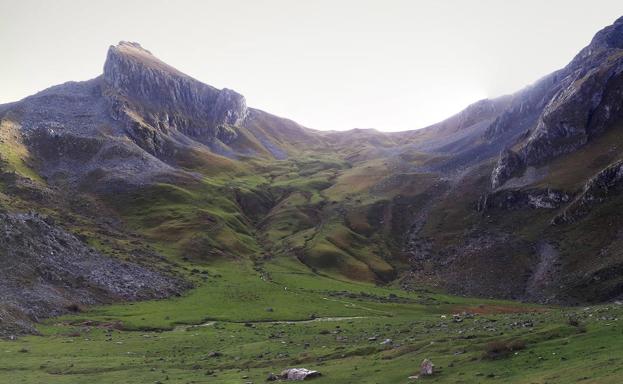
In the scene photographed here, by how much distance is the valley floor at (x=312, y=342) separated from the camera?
38094 mm

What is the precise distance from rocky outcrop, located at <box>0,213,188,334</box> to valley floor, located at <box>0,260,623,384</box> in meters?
5.46

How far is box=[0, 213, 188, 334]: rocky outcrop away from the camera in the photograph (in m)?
85.9

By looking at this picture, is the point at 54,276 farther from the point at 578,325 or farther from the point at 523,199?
the point at 523,199

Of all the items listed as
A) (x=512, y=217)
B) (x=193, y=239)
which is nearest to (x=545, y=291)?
(x=512, y=217)

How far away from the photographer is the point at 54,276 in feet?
322

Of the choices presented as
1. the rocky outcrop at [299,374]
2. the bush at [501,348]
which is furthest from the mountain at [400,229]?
the bush at [501,348]

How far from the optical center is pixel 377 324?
3017 inches

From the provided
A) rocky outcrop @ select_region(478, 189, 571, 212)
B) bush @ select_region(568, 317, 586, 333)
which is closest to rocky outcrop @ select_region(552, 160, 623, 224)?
rocky outcrop @ select_region(478, 189, 571, 212)

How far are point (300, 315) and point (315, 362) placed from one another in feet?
141

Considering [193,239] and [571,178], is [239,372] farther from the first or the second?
[571,178]

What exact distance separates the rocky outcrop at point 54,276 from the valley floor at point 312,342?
215 inches

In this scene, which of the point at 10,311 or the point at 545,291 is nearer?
the point at 10,311

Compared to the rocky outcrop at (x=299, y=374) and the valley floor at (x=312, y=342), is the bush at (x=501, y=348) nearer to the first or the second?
the valley floor at (x=312, y=342)

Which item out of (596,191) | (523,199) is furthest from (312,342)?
(523,199)
